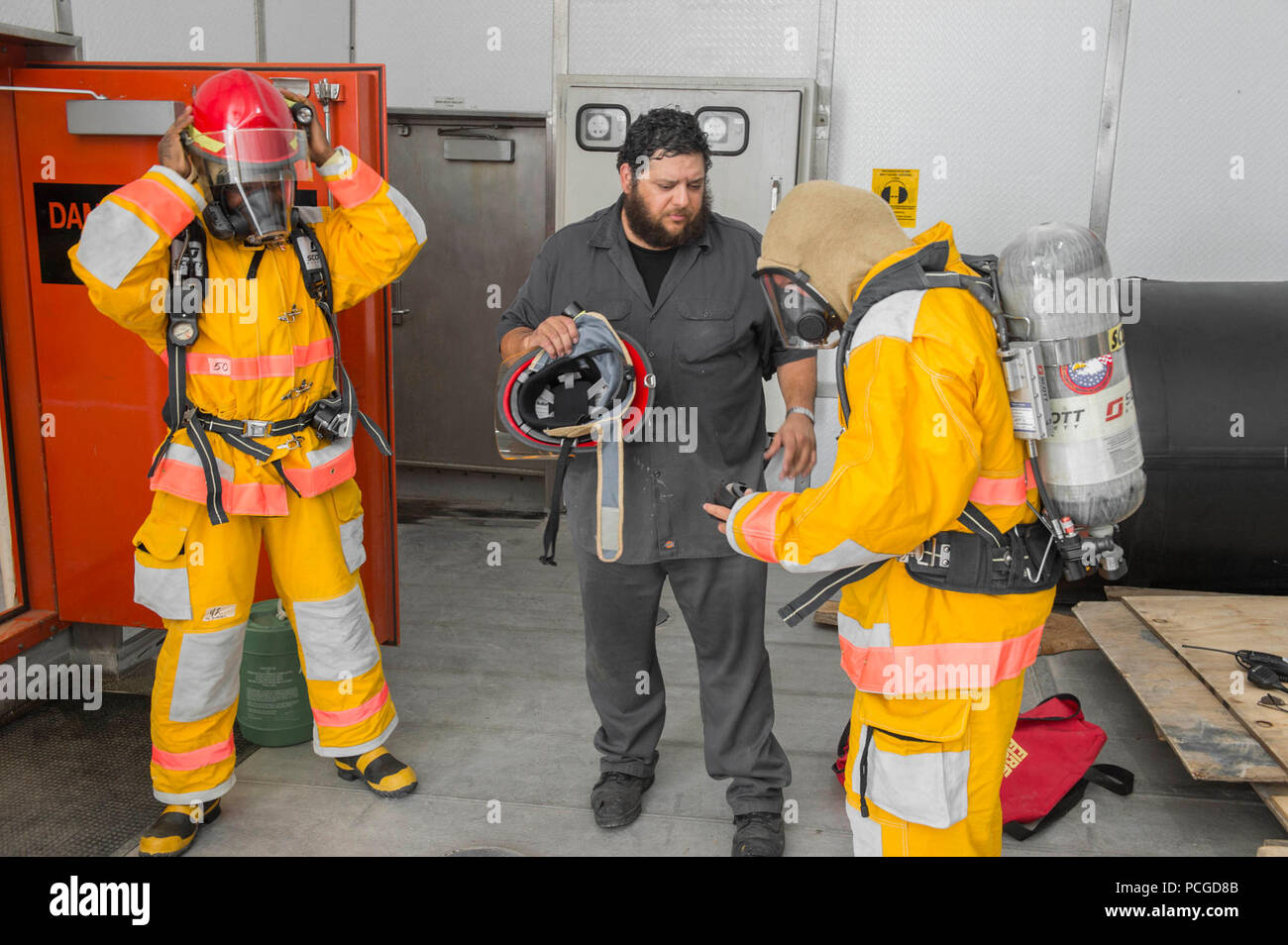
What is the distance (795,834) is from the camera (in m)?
2.96

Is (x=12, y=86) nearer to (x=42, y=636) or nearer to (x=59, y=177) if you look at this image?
(x=59, y=177)

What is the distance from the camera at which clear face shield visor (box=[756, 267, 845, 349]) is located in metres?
2.12

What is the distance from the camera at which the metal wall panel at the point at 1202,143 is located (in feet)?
16.1

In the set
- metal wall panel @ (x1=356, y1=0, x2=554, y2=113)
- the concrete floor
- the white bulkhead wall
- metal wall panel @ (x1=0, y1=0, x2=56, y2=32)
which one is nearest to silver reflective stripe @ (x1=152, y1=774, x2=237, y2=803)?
the concrete floor

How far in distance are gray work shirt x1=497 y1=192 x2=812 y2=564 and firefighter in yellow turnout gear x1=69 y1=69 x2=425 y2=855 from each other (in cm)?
58

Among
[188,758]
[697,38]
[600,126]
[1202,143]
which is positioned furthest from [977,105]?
[188,758]

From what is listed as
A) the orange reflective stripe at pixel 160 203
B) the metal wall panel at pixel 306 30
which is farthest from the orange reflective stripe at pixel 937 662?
the metal wall panel at pixel 306 30

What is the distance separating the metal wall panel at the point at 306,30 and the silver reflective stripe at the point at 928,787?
4382mm

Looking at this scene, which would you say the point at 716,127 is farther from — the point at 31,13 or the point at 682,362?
the point at 31,13

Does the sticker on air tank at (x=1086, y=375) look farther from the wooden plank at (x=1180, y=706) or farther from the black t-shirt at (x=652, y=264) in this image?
the wooden plank at (x=1180, y=706)

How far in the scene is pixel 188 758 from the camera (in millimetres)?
2832

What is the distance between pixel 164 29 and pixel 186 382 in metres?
2.29

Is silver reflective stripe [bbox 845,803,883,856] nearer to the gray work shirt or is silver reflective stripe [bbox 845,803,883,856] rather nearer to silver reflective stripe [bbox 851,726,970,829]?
silver reflective stripe [bbox 851,726,970,829]

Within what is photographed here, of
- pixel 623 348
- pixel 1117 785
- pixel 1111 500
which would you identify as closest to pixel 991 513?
pixel 1111 500
